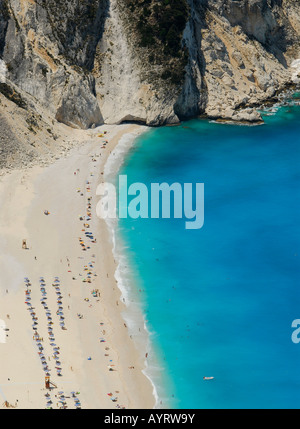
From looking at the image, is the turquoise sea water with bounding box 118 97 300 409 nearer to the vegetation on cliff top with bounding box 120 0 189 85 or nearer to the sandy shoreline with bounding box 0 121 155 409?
the sandy shoreline with bounding box 0 121 155 409

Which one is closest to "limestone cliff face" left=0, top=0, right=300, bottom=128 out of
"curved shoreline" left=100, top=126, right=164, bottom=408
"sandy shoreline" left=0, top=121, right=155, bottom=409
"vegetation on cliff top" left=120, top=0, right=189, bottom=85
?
"vegetation on cliff top" left=120, top=0, right=189, bottom=85

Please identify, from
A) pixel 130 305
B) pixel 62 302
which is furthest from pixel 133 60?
pixel 62 302

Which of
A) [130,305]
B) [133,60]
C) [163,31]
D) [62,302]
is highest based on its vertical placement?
[163,31]

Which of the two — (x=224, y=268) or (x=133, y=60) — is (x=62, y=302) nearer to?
(x=224, y=268)

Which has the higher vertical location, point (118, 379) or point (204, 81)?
point (204, 81)
